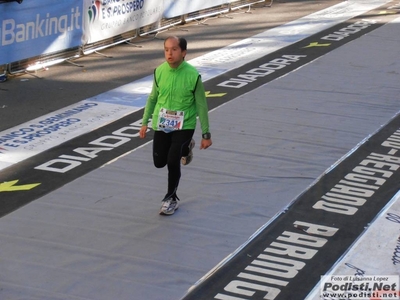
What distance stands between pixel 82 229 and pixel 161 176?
5.55ft

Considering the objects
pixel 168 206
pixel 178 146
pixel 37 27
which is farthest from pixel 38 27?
pixel 178 146

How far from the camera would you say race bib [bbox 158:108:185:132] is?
745 centimetres

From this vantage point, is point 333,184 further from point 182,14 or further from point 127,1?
point 182,14

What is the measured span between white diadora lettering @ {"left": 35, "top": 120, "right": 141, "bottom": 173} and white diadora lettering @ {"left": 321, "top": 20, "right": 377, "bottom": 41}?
7784 millimetres

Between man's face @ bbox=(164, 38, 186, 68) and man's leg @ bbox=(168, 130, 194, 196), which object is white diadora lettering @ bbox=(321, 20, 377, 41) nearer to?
man's leg @ bbox=(168, 130, 194, 196)

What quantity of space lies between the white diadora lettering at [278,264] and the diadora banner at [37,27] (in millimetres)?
6982

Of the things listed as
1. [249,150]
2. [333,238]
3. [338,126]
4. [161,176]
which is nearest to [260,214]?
[333,238]

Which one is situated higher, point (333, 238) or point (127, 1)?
point (127, 1)

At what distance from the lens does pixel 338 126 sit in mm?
11062

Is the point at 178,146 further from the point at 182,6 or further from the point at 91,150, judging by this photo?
the point at 182,6

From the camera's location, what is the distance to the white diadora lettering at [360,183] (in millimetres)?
8180

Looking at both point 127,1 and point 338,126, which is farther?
point 127,1

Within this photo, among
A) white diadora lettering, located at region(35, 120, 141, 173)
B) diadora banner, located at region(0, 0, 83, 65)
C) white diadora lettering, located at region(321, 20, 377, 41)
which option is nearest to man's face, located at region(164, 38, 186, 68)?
white diadora lettering, located at region(35, 120, 141, 173)

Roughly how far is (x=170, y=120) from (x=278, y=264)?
5.63ft
